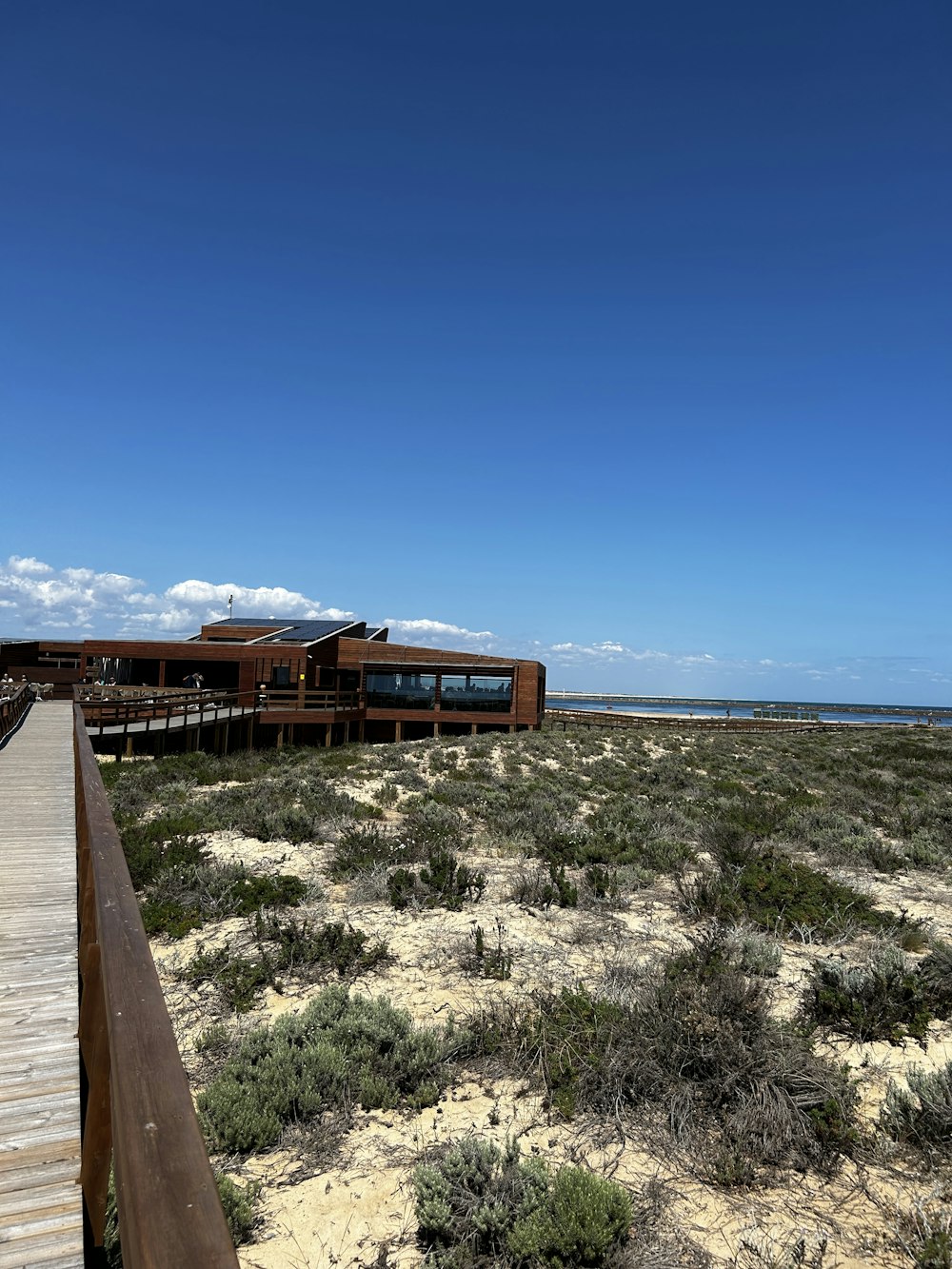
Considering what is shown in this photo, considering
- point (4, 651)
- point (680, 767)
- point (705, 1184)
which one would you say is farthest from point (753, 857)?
point (4, 651)

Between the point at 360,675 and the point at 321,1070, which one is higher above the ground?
the point at 360,675

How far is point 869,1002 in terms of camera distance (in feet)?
21.6

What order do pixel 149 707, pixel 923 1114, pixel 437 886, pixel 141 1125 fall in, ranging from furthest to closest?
pixel 149 707
pixel 437 886
pixel 923 1114
pixel 141 1125

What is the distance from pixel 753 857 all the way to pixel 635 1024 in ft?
18.8

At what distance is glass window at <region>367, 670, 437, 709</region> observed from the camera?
35.4 m

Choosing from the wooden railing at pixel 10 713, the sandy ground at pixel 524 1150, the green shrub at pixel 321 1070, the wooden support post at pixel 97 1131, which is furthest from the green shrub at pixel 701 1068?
the wooden railing at pixel 10 713

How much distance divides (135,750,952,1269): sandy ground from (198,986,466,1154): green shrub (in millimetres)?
171

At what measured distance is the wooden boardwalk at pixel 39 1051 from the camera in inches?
108

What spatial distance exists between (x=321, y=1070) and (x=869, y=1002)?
489 centimetres

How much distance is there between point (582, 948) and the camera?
7973mm

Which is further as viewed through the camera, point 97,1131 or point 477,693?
point 477,693

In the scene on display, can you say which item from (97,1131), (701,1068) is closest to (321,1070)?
(701,1068)

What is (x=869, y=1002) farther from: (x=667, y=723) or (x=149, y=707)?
(x=667, y=723)

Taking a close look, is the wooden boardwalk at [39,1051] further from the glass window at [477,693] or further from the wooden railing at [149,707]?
the glass window at [477,693]
